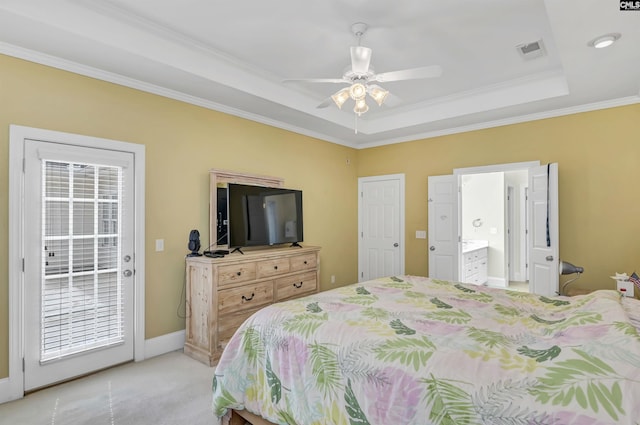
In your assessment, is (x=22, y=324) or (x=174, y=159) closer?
(x=22, y=324)

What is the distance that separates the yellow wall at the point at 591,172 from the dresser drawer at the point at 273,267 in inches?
118

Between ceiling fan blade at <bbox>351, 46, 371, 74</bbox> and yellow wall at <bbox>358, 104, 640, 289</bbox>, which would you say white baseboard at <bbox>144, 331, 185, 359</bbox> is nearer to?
ceiling fan blade at <bbox>351, 46, 371, 74</bbox>

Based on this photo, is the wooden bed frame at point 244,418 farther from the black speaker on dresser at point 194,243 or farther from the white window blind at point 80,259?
the black speaker on dresser at point 194,243

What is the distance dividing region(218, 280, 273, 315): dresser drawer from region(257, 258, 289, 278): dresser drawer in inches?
4.0

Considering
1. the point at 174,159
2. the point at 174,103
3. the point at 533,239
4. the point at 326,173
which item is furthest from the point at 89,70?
the point at 533,239

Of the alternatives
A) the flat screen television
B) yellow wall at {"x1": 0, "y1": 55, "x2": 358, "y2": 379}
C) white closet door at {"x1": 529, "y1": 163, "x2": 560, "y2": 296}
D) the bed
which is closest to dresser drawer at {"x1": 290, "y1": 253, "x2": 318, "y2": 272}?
the flat screen television

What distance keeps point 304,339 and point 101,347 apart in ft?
7.46

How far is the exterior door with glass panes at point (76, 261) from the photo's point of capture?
8.72 ft

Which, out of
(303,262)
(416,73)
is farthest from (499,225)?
(416,73)

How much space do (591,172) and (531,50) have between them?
170 centimetres

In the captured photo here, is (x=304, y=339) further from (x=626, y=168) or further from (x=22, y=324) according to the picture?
(x=626, y=168)

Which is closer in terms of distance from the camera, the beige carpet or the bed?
the bed

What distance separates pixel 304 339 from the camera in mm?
1780

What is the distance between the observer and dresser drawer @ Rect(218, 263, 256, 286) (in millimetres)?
3263
